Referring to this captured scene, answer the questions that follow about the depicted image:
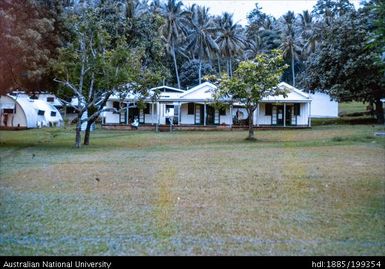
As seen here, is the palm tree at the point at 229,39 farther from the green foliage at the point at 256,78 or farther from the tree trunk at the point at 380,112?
the green foliage at the point at 256,78

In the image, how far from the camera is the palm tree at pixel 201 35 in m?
53.5

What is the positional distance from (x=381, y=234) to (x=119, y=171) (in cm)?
844

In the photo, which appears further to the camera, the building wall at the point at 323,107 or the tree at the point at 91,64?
the building wall at the point at 323,107

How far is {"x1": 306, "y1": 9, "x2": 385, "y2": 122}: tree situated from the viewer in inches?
1406

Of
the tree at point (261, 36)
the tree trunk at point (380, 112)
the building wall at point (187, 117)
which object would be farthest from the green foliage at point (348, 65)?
the tree at point (261, 36)

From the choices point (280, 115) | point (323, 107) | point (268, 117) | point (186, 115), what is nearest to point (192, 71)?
point (323, 107)

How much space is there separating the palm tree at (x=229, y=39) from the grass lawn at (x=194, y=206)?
3998 centimetres

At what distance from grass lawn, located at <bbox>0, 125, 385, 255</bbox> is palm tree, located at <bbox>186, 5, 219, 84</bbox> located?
38.5 meters

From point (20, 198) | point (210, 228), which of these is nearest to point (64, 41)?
point (20, 198)

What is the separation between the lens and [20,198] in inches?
381

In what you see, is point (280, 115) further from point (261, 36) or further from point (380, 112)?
point (261, 36)

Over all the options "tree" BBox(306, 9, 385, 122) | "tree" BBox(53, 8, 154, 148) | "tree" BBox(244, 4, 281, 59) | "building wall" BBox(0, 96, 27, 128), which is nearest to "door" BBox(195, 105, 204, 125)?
"tree" BBox(306, 9, 385, 122)

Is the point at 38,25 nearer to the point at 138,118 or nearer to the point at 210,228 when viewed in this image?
the point at 210,228

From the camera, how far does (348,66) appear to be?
35.9 m
